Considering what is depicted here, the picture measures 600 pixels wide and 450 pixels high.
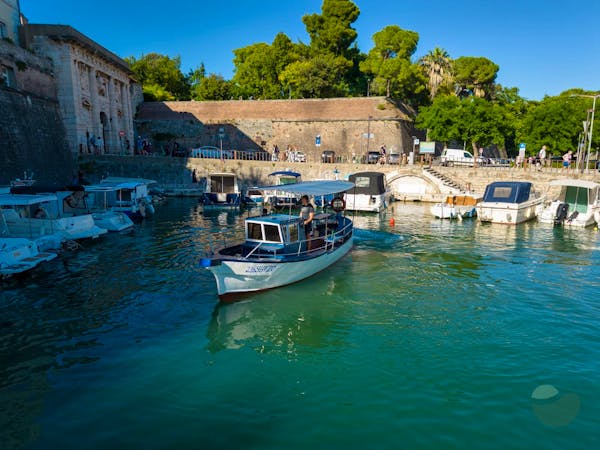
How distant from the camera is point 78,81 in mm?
37031

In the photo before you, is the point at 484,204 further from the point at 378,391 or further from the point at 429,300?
the point at 378,391

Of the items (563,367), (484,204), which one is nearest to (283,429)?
(563,367)

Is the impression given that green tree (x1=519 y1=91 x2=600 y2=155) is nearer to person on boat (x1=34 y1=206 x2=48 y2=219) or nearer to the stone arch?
person on boat (x1=34 y1=206 x2=48 y2=219)

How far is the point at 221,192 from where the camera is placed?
34094 millimetres

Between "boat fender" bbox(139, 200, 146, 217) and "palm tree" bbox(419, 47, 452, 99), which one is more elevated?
"palm tree" bbox(419, 47, 452, 99)

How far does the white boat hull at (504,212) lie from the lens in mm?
25469

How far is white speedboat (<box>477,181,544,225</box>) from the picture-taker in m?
25.5

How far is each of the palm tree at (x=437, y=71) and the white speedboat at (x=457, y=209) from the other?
1237 inches

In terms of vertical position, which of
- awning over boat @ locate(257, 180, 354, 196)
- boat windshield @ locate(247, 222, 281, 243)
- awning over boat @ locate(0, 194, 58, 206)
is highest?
awning over boat @ locate(257, 180, 354, 196)

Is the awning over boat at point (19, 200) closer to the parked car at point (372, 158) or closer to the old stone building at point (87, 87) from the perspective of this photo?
the old stone building at point (87, 87)

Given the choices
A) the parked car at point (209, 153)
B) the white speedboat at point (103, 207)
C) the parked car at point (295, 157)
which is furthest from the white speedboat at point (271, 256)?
the parked car at point (209, 153)

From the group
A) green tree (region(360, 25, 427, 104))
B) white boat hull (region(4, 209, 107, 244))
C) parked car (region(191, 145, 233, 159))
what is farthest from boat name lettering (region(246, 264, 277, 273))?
green tree (region(360, 25, 427, 104))

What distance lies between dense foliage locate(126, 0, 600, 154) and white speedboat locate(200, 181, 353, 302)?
32.1 m

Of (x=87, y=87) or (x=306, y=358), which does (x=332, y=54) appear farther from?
(x=306, y=358)
